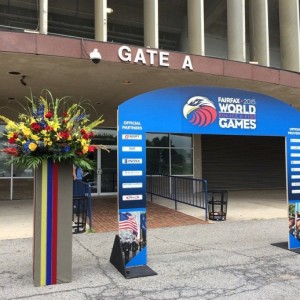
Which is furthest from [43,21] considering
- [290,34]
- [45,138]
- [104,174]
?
[290,34]

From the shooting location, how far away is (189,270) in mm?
5566

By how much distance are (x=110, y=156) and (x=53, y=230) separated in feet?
35.3

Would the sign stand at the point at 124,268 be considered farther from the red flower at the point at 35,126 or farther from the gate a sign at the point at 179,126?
the red flower at the point at 35,126

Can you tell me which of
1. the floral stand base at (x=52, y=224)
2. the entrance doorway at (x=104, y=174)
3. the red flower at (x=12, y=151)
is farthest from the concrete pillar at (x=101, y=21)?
the floral stand base at (x=52, y=224)

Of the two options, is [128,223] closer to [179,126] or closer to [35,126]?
[179,126]

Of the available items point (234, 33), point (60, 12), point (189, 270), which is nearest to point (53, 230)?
point (189, 270)

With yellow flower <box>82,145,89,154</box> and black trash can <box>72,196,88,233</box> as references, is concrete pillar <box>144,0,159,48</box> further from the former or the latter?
yellow flower <box>82,145,89,154</box>

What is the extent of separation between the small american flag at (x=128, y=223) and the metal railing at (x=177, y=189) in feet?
19.9

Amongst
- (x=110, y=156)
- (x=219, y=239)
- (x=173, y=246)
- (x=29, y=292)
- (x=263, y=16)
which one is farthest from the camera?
(x=110, y=156)

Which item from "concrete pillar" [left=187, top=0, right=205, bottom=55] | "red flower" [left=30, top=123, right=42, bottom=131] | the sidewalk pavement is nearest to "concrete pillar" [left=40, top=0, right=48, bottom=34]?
"concrete pillar" [left=187, top=0, right=205, bottom=55]

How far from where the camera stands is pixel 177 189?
13211 millimetres

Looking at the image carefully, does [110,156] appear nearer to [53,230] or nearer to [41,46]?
[41,46]

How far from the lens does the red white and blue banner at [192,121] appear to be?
5.51 meters

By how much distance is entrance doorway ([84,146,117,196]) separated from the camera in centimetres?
1526
